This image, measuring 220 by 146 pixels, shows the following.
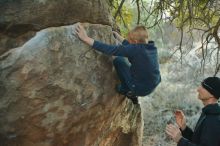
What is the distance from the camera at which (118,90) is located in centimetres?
584

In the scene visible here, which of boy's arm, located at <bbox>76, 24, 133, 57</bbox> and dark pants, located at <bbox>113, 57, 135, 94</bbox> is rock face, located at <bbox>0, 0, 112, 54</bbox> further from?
dark pants, located at <bbox>113, 57, 135, 94</bbox>

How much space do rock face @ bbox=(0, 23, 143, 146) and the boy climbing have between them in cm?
13

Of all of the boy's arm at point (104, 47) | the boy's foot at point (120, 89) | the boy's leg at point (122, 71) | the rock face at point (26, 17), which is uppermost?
the rock face at point (26, 17)

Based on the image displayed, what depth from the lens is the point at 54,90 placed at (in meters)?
5.21

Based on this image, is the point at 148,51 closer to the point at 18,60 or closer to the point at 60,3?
the point at 60,3

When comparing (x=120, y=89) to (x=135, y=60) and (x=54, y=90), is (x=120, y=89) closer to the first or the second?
(x=135, y=60)

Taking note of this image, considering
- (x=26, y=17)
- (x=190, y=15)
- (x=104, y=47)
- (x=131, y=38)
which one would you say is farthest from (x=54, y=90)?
(x=190, y=15)

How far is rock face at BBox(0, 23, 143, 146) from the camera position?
5094 mm

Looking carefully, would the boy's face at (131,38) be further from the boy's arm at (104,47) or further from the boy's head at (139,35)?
the boy's arm at (104,47)

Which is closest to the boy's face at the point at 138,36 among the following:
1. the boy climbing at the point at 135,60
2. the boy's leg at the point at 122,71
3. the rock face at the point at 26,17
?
the boy climbing at the point at 135,60

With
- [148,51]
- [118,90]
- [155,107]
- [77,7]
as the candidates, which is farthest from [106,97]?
[155,107]

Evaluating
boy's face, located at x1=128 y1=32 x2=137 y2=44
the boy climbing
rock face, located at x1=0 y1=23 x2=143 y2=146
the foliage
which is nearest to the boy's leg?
the boy climbing

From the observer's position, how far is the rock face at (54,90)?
5094 mm

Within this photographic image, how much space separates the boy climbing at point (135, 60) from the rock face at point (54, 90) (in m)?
0.13
